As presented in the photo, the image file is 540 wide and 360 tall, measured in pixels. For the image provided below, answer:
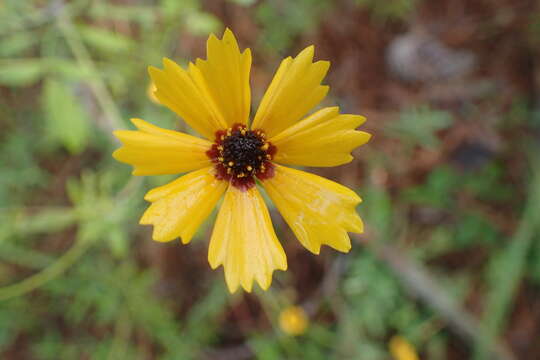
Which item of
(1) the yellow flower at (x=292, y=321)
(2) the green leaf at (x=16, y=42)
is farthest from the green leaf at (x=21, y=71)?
(1) the yellow flower at (x=292, y=321)

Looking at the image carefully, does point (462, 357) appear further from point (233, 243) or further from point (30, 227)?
point (30, 227)

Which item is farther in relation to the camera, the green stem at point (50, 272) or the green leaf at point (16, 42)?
the green stem at point (50, 272)

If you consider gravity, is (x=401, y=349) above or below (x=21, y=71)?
below

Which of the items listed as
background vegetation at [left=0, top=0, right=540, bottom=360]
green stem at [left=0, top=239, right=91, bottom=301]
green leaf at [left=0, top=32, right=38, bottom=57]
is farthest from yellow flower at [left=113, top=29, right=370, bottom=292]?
background vegetation at [left=0, top=0, right=540, bottom=360]

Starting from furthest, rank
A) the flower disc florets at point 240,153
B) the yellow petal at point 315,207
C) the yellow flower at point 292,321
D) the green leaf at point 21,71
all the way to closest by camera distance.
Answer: the yellow flower at point 292,321 → the green leaf at point 21,71 → the flower disc florets at point 240,153 → the yellow petal at point 315,207

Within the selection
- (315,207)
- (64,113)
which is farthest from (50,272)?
(315,207)

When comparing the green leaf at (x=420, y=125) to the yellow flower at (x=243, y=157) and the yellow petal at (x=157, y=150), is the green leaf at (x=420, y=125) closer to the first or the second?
the yellow flower at (x=243, y=157)

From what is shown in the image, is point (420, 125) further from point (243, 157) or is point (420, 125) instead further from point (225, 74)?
point (225, 74)
